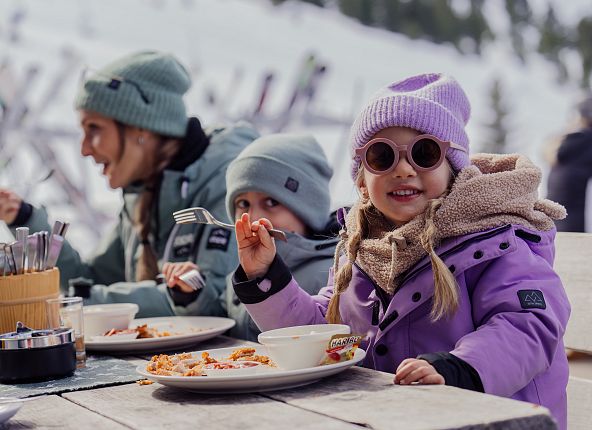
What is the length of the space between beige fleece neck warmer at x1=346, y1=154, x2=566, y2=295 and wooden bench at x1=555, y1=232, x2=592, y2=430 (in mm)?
237

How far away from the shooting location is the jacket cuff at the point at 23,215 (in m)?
2.62

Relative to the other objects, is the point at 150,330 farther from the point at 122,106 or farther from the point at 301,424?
the point at 122,106

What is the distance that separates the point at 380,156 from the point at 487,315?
0.35m

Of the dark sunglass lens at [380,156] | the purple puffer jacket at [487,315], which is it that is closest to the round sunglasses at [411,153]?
the dark sunglass lens at [380,156]

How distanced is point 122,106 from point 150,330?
1.13 metres

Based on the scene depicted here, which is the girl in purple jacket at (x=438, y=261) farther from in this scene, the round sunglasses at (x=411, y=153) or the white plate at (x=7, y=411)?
the white plate at (x=7, y=411)

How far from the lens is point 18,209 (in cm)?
262

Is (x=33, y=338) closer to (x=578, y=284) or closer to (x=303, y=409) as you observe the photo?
(x=303, y=409)

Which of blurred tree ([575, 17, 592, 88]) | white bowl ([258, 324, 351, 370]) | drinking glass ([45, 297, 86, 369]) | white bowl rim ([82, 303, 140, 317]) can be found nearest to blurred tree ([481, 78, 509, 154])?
blurred tree ([575, 17, 592, 88])

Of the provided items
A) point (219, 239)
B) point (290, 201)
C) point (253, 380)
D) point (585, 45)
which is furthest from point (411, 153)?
point (585, 45)

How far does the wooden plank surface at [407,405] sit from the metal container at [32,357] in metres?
0.47

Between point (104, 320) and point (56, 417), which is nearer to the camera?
point (56, 417)

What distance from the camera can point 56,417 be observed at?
1161 mm

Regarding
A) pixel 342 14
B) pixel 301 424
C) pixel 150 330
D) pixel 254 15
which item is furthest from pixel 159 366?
pixel 342 14
